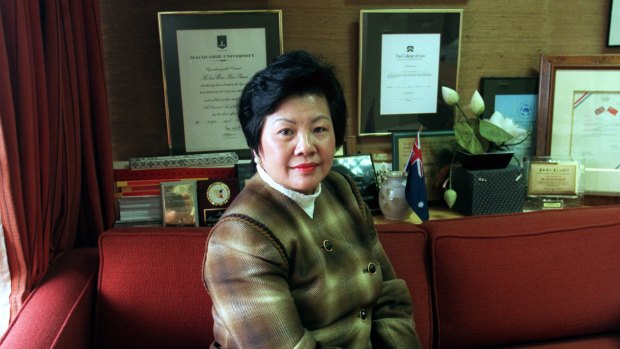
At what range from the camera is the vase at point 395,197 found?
158 cm

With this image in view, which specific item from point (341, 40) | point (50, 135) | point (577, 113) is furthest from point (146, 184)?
point (577, 113)

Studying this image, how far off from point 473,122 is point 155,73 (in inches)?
43.4

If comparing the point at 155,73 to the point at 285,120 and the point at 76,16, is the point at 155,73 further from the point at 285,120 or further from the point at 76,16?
the point at 285,120

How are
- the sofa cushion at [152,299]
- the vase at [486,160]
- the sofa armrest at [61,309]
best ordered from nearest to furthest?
1. the sofa armrest at [61,309]
2. the sofa cushion at [152,299]
3. the vase at [486,160]

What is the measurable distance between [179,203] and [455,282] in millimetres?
864

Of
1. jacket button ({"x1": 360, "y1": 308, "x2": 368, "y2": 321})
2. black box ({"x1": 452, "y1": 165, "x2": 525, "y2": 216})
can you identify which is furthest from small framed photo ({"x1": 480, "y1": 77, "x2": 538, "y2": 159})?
jacket button ({"x1": 360, "y1": 308, "x2": 368, "y2": 321})

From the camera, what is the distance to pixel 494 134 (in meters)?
1.61

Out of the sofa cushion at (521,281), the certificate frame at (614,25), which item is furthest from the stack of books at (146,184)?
the certificate frame at (614,25)

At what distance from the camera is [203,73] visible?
162 centimetres

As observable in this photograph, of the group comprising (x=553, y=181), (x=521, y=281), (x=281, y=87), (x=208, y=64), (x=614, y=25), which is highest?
(x=614, y=25)

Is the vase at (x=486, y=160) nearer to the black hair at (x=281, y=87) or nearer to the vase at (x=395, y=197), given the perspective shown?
the vase at (x=395, y=197)

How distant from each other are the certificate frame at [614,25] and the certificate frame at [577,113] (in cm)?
14

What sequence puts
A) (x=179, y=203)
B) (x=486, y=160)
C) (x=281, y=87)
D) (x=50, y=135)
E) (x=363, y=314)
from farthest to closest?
(x=486, y=160)
(x=179, y=203)
(x=50, y=135)
(x=363, y=314)
(x=281, y=87)

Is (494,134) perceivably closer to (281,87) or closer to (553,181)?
(553,181)
